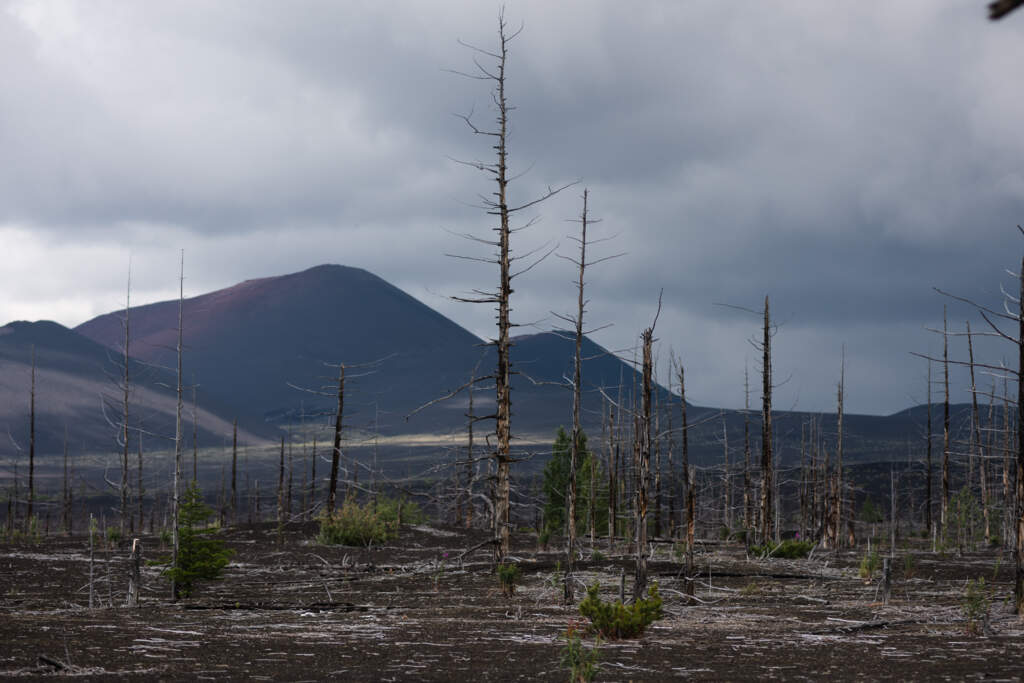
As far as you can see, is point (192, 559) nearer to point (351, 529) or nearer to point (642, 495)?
point (642, 495)

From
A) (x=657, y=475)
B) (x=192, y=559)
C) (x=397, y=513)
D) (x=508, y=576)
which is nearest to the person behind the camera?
(x=508, y=576)

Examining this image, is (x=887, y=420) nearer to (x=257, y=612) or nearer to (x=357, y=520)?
(x=357, y=520)

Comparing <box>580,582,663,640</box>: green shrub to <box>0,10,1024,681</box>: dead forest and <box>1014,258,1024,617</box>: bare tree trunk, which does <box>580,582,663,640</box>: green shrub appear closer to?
<box>0,10,1024,681</box>: dead forest

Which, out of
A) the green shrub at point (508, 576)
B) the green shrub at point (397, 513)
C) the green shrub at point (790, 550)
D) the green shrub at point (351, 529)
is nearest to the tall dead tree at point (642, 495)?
the green shrub at point (508, 576)

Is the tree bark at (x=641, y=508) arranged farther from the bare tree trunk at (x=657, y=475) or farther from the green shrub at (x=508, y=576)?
the green shrub at (x=508, y=576)

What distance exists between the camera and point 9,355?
19888cm

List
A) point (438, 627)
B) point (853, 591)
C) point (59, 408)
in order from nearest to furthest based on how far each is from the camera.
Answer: point (438, 627) → point (853, 591) → point (59, 408)

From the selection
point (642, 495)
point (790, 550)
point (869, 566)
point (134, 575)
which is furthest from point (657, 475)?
point (134, 575)

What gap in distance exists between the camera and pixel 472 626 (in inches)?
621

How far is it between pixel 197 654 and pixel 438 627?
15.3 ft

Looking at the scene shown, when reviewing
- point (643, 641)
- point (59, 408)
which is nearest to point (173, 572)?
point (643, 641)

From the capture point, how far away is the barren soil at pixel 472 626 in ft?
35.9

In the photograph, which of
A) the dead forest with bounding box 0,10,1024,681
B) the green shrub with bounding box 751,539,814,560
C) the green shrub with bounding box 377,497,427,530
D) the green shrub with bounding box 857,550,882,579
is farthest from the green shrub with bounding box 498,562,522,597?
the green shrub with bounding box 377,497,427,530

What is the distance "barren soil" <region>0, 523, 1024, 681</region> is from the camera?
431 inches
